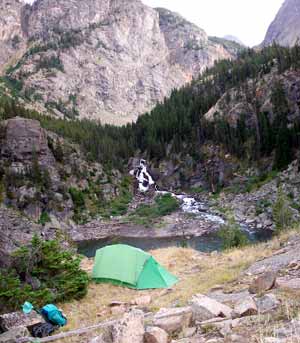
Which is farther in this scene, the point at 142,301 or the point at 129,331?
the point at 142,301

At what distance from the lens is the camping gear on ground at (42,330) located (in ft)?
36.8

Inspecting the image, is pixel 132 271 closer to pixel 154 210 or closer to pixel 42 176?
pixel 154 210

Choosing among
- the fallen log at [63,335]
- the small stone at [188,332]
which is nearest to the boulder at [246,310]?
the small stone at [188,332]

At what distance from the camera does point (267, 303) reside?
7777 mm

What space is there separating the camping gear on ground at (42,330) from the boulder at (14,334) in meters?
0.48

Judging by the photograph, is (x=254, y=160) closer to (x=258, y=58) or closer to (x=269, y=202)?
(x=269, y=202)

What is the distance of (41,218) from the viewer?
2552 inches

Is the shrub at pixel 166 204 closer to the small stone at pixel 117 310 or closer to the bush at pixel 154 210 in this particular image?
the bush at pixel 154 210

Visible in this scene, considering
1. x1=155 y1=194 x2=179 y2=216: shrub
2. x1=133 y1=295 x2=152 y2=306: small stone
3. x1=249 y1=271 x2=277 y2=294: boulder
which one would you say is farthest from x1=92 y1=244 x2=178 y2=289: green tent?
x1=155 y1=194 x2=179 y2=216: shrub

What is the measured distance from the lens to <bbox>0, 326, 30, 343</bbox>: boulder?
10.1 metres

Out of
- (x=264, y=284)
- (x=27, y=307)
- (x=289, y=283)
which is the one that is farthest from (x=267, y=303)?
(x=27, y=307)

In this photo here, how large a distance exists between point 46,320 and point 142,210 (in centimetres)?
6146

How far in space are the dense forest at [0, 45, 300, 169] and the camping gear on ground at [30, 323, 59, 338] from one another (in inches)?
2729

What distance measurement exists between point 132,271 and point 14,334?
9.13 meters
